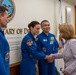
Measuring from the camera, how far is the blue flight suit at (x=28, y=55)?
123 inches

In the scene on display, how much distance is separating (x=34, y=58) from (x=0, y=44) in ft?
4.44

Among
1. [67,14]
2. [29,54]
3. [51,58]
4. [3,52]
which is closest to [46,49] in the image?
[51,58]

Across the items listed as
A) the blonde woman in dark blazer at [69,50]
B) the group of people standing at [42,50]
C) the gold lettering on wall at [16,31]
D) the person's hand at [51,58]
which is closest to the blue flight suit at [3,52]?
the group of people standing at [42,50]

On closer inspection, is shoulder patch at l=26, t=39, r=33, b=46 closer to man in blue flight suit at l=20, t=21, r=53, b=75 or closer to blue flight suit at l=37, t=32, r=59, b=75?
man in blue flight suit at l=20, t=21, r=53, b=75

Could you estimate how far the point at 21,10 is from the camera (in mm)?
3359

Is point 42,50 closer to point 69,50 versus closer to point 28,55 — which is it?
point 28,55

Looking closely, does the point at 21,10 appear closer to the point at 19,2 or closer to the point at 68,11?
the point at 19,2

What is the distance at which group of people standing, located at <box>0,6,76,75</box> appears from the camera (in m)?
2.38

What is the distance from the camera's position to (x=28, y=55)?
10.3 feet

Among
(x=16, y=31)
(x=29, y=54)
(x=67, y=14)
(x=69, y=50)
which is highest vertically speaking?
(x=67, y=14)

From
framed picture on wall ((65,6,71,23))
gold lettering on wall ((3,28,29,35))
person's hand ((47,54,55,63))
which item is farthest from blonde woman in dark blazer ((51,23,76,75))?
framed picture on wall ((65,6,71,23))

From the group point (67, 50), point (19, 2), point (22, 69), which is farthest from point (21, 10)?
point (67, 50)

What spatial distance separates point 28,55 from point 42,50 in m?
0.41

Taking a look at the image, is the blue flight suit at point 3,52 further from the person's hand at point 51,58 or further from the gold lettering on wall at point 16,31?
the person's hand at point 51,58
